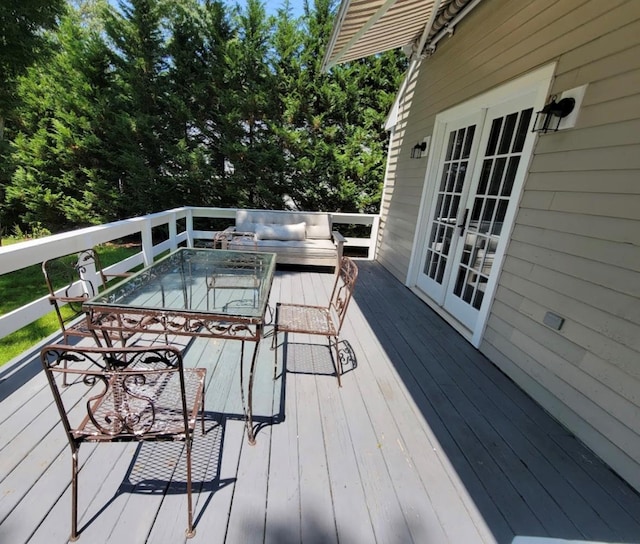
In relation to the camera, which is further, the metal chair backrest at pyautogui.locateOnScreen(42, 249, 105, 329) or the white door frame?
the white door frame

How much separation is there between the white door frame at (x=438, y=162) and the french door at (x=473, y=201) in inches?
1.2

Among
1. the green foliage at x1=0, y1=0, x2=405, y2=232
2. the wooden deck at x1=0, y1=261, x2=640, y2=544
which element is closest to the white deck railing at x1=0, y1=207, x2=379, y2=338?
the wooden deck at x1=0, y1=261, x2=640, y2=544

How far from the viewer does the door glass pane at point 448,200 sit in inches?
125

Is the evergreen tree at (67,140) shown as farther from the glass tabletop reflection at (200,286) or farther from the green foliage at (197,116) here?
the glass tabletop reflection at (200,286)

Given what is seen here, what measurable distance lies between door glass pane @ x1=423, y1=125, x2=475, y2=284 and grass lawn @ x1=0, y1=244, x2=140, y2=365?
3.87m

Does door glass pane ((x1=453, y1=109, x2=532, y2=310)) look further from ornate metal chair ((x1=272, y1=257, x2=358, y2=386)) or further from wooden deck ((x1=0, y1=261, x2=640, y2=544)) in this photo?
ornate metal chair ((x1=272, y1=257, x2=358, y2=386))

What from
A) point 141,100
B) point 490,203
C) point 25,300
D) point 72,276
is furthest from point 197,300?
point 141,100

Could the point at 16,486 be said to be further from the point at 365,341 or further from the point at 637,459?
the point at 637,459

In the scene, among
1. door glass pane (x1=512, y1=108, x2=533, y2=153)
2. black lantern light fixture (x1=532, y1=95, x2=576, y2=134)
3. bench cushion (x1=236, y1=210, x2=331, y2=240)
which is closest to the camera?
black lantern light fixture (x1=532, y1=95, x2=576, y2=134)

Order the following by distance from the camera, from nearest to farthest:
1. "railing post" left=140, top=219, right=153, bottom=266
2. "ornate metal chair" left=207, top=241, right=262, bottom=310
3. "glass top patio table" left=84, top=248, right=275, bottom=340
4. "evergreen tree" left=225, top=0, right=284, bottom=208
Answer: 1. "glass top patio table" left=84, top=248, right=275, bottom=340
2. "ornate metal chair" left=207, top=241, right=262, bottom=310
3. "railing post" left=140, top=219, right=153, bottom=266
4. "evergreen tree" left=225, top=0, right=284, bottom=208

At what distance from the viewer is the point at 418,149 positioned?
4078mm

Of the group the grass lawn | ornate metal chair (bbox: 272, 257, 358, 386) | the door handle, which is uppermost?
the door handle

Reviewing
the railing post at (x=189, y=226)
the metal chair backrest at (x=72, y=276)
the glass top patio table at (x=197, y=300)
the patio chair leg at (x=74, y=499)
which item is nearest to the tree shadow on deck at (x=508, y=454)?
the glass top patio table at (x=197, y=300)

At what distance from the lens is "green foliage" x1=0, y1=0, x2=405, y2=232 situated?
5.82 m
